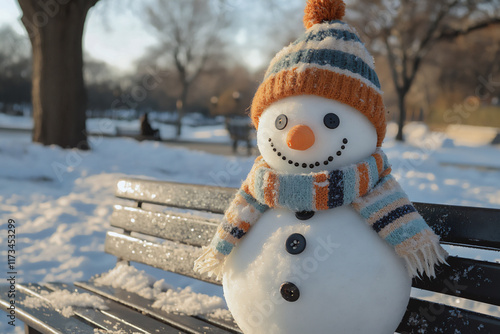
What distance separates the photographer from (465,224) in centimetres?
169

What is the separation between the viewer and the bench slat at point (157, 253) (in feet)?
8.22

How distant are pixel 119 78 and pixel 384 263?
44.7m

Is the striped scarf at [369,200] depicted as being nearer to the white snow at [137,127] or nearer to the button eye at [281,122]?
the button eye at [281,122]

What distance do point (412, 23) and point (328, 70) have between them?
1958 cm

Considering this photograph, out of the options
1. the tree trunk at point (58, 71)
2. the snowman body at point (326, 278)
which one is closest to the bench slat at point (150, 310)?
the snowman body at point (326, 278)

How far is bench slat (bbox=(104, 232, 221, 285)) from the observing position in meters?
2.51

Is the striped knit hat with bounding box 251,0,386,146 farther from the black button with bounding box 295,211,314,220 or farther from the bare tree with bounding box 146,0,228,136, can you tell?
the bare tree with bounding box 146,0,228,136

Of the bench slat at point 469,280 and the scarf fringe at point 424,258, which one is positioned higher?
the scarf fringe at point 424,258

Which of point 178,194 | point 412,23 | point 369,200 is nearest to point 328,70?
point 369,200

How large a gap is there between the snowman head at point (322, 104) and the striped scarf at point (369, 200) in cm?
7

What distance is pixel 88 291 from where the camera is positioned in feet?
8.74

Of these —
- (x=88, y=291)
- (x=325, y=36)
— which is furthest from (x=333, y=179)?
(x=88, y=291)

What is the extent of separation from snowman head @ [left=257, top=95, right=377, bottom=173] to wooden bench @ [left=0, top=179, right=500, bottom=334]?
418mm

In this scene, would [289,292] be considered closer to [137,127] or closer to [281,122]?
[281,122]
